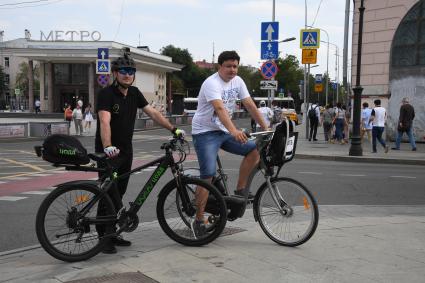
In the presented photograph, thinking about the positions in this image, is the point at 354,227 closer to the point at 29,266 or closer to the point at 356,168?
the point at 29,266

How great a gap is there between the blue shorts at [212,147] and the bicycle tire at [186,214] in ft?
0.77

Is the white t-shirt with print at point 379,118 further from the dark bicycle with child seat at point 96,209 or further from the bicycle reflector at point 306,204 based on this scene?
the dark bicycle with child seat at point 96,209

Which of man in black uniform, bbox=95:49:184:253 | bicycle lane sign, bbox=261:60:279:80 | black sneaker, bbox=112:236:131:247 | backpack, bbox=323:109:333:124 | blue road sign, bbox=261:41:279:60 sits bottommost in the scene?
black sneaker, bbox=112:236:131:247

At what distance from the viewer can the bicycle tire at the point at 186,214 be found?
16.2 feet

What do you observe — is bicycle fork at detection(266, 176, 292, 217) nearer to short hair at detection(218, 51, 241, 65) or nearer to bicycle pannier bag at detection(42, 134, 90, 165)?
short hair at detection(218, 51, 241, 65)

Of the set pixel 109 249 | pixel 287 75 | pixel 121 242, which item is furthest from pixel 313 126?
pixel 287 75

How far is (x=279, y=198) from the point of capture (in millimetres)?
5062

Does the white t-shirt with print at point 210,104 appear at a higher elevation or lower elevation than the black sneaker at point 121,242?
higher

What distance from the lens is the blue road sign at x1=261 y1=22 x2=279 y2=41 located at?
705 inches

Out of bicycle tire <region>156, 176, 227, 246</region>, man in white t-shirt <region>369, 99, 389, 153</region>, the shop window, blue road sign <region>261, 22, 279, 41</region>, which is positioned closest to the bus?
bicycle tire <region>156, 176, 227, 246</region>

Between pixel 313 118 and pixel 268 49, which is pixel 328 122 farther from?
pixel 268 49

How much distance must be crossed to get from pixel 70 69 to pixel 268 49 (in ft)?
155

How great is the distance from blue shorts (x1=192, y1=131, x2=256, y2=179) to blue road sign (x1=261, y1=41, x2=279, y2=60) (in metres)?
13.2

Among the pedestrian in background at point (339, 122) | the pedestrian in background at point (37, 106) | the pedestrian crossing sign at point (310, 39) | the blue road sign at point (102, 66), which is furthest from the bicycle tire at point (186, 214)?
the pedestrian in background at point (37, 106)
